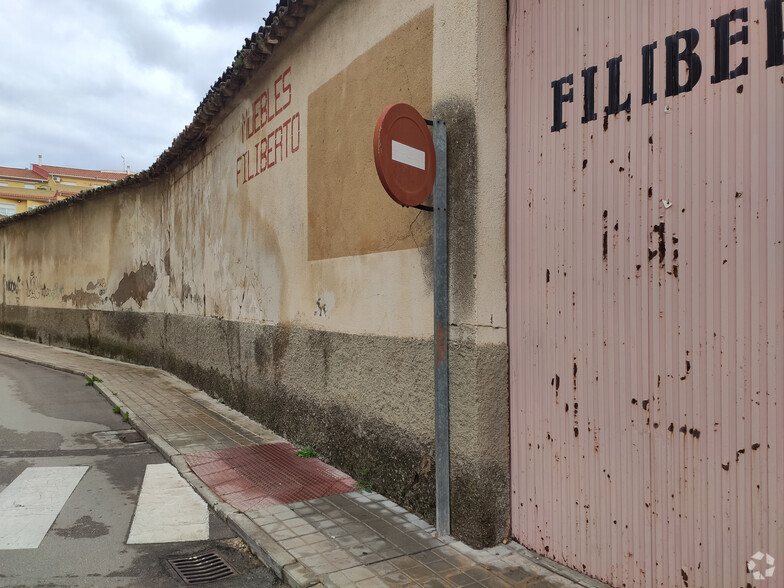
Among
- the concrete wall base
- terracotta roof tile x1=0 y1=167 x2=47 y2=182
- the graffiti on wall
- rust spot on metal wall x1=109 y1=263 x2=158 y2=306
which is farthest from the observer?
terracotta roof tile x1=0 y1=167 x2=47 y2=182

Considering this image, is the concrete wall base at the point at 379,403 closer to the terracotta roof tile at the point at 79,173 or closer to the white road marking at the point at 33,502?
the white road marking at the point at 33,502

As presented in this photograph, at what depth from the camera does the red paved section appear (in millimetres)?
4555

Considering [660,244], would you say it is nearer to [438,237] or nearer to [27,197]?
[438,237]

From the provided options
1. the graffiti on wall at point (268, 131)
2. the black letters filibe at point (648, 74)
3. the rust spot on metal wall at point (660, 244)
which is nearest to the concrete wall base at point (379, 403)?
the rust spot on metal wall at point (660, 244)

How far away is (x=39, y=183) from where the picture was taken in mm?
45625

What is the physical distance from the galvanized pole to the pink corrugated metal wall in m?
0.44

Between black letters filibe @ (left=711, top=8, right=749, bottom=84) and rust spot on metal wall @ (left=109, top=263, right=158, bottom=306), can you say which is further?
rust spot on metal wall @ (left=109, top=263, right=158, bottom=306)

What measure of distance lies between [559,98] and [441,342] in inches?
66.0

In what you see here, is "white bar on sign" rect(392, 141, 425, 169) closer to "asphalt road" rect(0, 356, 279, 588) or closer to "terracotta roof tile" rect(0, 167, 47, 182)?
"asphalt road" rect(0, 356, 279, 588)

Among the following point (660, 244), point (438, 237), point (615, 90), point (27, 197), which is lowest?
point (660, 244)

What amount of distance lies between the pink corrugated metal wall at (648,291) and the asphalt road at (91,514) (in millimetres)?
1956

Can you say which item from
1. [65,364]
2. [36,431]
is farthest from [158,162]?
[36,431]

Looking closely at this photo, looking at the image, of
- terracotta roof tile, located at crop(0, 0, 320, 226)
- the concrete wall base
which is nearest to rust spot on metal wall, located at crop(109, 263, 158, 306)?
terracotta roof tile, located at crop(0, 0, 320, 226)

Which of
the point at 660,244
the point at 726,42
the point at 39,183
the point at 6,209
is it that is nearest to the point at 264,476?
the point at 660,244
